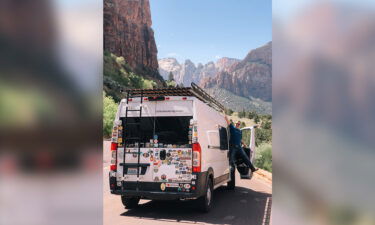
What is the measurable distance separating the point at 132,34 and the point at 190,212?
4435 inches

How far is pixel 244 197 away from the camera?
10164 millimetres

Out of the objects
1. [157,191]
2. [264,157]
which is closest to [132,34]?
[264,157]

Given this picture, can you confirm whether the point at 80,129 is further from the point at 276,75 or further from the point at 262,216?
the point at 262,216

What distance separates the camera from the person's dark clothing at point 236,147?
1065 centimetres

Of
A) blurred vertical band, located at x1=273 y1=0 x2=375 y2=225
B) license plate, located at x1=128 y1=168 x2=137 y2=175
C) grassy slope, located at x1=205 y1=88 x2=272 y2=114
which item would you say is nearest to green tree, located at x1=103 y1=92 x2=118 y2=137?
grassy slope, located at x1=205 y1=88 x2=272 y2=114

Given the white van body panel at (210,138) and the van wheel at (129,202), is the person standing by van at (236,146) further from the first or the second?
the van wheel at (129,202)

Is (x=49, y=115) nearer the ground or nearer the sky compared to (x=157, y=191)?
nearer the sky

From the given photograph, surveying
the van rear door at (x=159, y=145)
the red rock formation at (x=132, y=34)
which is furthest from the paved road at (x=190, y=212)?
the red rock formation at (x=132, y=34)

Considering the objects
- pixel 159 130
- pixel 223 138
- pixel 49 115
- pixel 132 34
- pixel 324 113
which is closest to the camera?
pixel 324 113

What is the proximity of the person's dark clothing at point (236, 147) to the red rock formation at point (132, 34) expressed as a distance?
291 feet

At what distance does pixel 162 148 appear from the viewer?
24.2ft

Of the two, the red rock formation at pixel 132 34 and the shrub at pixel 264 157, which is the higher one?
the red rock formation at pixel 132 34

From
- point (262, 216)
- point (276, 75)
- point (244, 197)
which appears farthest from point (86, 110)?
point (244, 197)

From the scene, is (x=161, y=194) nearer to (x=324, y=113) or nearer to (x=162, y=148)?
(x=162, y=148)
